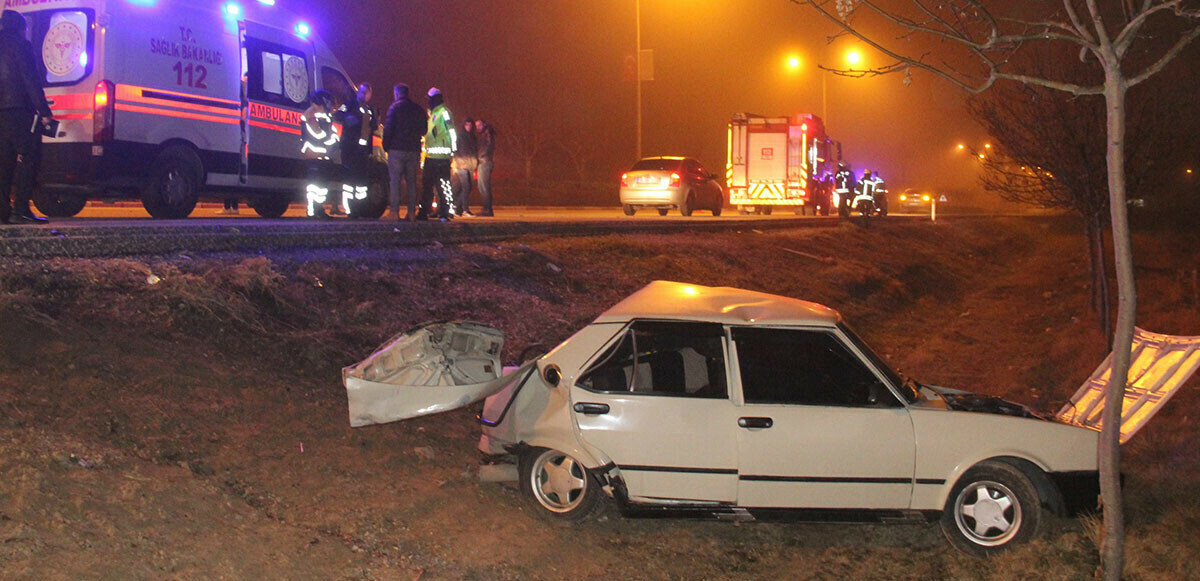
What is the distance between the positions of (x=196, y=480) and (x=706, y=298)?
2.90 meters

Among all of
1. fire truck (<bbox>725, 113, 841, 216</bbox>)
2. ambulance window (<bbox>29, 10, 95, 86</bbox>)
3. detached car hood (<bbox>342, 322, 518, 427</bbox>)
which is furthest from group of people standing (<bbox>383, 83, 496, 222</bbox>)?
fire truck (<bbox>725, 113, 841, 216</bbox>)

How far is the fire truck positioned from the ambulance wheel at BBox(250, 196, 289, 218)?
17374 millimetres

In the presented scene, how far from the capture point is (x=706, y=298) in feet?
19.0

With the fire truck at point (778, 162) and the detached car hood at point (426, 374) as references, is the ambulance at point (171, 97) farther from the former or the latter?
the fire truck at point (778, 162)

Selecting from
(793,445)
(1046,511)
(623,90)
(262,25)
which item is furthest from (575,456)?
(623,90)

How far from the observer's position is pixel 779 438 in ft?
17.2

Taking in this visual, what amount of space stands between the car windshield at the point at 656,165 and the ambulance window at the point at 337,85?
36.2 ft

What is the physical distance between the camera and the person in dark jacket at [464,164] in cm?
1563

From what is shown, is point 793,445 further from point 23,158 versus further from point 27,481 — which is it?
point 23,158

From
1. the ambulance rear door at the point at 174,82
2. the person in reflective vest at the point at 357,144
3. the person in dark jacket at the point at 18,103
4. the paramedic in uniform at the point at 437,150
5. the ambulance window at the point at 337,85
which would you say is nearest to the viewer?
the person in dark jacket at the point at 18,103

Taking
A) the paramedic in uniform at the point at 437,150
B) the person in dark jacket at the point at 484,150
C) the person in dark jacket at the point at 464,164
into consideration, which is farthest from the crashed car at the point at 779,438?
the person in dark jacket at the point at 484,150

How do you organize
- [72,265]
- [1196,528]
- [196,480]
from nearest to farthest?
[196,480] → [1196,528] → [72,265]

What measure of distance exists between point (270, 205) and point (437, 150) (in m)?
2.51

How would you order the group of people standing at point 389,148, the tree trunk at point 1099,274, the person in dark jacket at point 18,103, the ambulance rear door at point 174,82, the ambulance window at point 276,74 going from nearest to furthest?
the person in dark jacket at point 18,103 → the ambulance rear door at point 174,82 → the ambulance window at point 276,74 → the group of people standing at point 389,148 → the tree trunk at point 1099,274
